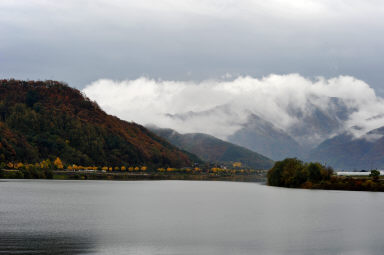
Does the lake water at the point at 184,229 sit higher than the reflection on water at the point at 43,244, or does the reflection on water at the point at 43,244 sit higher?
the lake water at the point at 184,229

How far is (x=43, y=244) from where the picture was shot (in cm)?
7062

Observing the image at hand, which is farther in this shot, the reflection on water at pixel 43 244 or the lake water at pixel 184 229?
the lake water at pixel 184 229

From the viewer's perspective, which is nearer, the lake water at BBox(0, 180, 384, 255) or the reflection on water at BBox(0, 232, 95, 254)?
the reflection on water at BBox(0, 232, 95, 254)

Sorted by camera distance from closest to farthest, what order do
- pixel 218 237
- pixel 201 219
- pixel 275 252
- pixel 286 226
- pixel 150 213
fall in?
pixel 275 252
pixel 218 237
pixel 286 226
pixel 201 219
pixel 150 213

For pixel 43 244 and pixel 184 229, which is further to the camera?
pixel 184 229

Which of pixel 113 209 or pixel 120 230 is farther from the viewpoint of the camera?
pixel 113 209

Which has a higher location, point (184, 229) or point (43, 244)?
point (184, 229)

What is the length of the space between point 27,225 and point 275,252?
44.4m

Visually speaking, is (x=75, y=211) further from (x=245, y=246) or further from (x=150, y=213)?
(x=245, y=246)

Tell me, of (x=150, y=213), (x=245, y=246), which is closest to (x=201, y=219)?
(x=150, y=213)

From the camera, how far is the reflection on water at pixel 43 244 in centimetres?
6572

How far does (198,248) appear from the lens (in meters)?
71.1

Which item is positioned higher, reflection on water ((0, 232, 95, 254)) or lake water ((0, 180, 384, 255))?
lake water ((0, 180, 384, 255))

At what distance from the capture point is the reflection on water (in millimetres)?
65719
